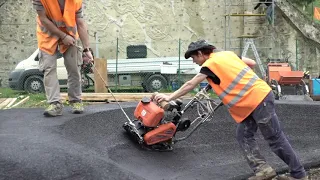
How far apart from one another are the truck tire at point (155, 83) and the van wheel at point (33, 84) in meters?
3.72

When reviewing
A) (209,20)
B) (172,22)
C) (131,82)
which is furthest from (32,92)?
(209,20)

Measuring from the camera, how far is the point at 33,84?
546 inches

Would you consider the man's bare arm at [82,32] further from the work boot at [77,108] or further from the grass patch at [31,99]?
the grass patch at [31,99]

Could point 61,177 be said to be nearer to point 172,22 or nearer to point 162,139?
point 162,139

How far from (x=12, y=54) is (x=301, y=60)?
39.5 ft

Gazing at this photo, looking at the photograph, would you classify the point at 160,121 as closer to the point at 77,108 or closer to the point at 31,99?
the point at 77,108

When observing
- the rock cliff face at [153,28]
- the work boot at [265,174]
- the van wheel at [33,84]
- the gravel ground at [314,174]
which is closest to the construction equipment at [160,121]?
the work boot at [265,174]

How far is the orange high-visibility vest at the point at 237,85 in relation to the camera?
4074 mm

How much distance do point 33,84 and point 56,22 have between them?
928cm

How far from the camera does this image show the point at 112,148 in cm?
478

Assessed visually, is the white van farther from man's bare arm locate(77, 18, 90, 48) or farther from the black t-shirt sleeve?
the black t-shirt sleeve

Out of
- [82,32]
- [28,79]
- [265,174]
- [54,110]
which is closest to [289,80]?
[82,32]

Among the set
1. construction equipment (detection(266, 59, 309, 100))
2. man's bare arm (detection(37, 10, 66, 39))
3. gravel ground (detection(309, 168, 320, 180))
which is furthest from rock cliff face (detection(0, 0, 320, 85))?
gravel ground (detection(309, 168, 320, 180))

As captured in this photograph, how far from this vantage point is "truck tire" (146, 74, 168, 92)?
14.5 meters
